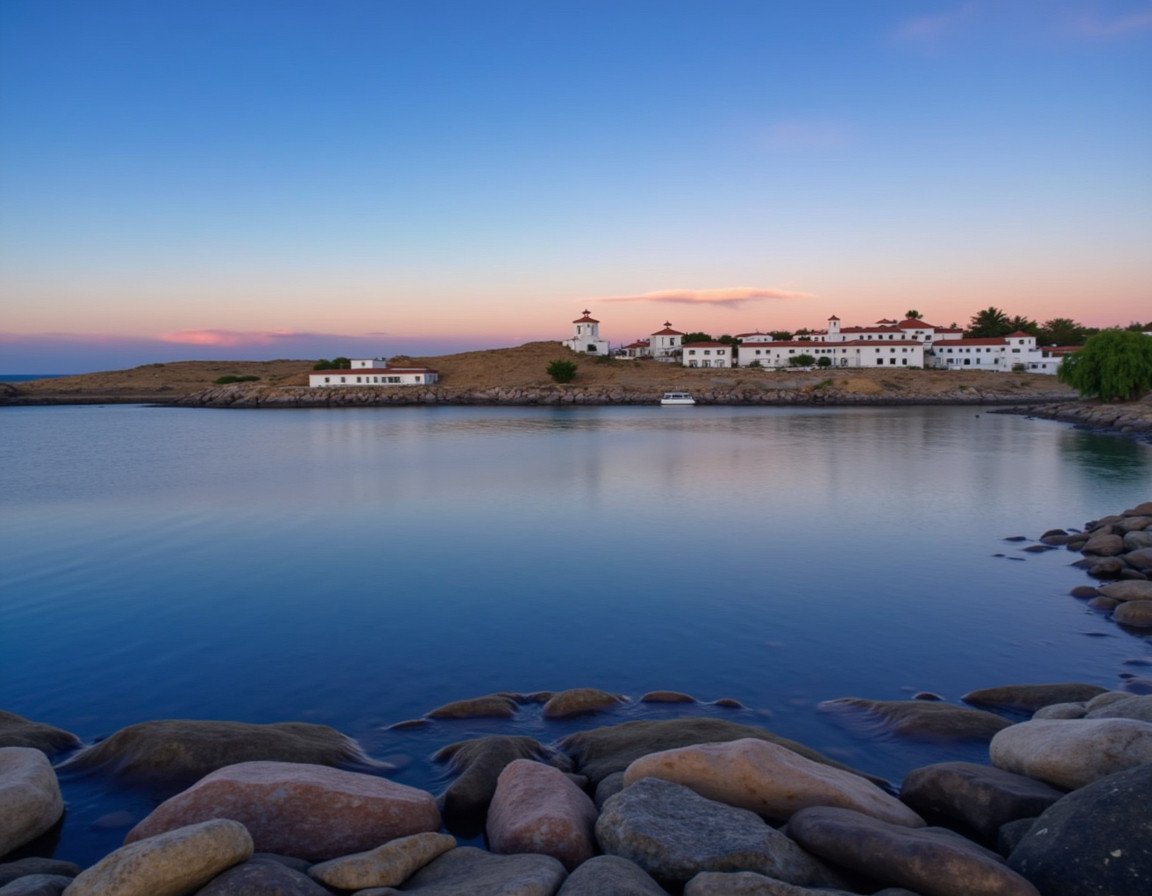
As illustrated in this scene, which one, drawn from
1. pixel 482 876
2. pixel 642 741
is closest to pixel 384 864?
pixel 482 876

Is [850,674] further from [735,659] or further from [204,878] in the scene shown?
[204,878]

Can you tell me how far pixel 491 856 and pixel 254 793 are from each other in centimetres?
206

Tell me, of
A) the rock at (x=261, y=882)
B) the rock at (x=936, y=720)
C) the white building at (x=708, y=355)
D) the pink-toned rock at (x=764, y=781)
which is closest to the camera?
the rock at (x=261, y=882)

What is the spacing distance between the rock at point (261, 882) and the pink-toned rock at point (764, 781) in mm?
2882

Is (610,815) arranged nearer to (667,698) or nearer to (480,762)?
(480,762)

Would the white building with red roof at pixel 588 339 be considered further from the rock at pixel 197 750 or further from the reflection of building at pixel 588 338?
the rock at pixel 197 750

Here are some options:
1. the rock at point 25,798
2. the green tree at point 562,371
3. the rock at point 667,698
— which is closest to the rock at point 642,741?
the rock at point 667,698

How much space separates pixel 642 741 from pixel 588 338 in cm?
12937

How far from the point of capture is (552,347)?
145000mm

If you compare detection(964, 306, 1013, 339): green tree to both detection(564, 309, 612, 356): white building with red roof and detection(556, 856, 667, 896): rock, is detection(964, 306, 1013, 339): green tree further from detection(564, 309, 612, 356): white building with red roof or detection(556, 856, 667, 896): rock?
detection(556, 856, 667, 896): rock

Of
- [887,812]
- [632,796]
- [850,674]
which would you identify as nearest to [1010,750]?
[887,812]

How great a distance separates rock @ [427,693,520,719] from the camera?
10.2 metres

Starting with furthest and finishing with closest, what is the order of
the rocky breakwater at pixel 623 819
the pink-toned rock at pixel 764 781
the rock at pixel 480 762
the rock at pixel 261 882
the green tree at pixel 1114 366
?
the green tree at pixel 1114 366 → the rock at pixel 480 762 → the pink-toned rock at pixel 764 781 → the rocky breakwater at pixel 623 819 → the rock at pixel 261 882

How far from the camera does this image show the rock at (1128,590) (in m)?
14.4
